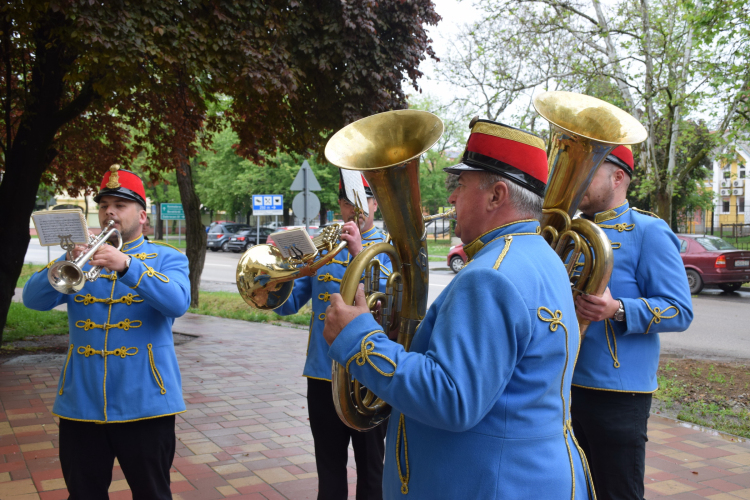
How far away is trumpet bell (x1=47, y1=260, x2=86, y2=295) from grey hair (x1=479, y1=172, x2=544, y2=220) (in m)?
1.50

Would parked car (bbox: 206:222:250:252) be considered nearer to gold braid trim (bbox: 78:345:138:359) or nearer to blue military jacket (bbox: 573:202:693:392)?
gold braid trim (bbox: 78:345:138:359)

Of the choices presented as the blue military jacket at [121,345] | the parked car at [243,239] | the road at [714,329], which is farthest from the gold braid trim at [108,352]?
the parked car at [243,239]

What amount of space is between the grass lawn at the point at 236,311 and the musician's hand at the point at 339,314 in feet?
27.5

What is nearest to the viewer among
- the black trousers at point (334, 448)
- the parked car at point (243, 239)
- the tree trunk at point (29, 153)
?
the black trousers at point (334, 448)

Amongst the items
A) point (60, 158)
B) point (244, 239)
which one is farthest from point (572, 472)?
point (244, 239)

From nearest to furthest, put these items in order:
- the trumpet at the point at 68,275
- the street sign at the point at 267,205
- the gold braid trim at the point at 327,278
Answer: the trumpet at the point at 68,275 → the gold braid trim at the point at 327,278 → the street sign at the point at 267,205

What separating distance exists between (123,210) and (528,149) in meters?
1.89

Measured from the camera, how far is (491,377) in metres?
1.46

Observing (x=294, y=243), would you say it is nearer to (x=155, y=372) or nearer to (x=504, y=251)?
(x=155, y=372)

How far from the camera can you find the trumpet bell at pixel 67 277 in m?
2.25

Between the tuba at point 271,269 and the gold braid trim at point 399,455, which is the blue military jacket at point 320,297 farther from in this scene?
the gold braid trim at point 399,455

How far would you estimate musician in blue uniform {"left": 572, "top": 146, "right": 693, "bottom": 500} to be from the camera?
8.11 feet

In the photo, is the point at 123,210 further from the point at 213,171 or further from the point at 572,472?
the point at 213,171

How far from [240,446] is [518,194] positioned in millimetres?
3541
